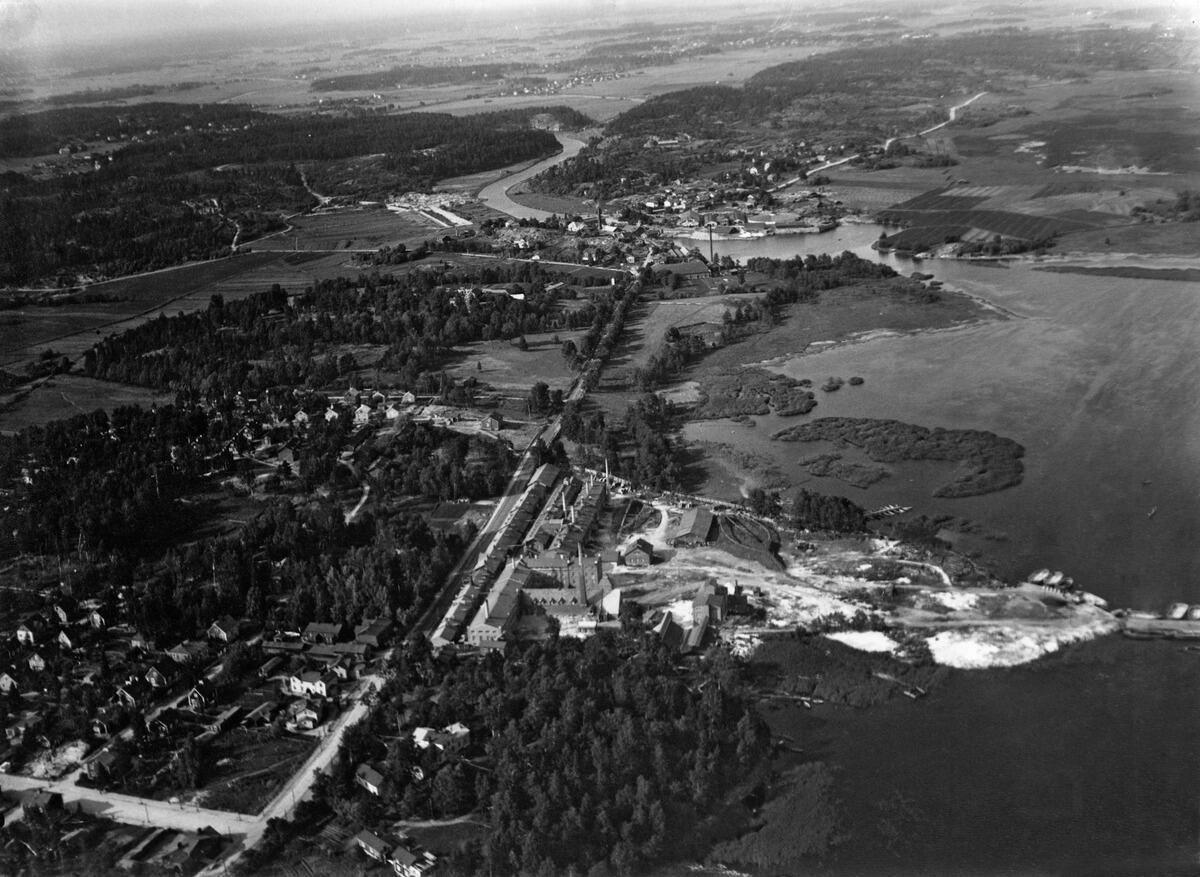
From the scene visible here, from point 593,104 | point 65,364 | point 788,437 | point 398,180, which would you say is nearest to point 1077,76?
point 593,104

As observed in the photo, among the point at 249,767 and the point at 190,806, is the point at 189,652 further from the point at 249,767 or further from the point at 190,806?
the point at 190,806

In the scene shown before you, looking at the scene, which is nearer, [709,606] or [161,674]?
[161,674]

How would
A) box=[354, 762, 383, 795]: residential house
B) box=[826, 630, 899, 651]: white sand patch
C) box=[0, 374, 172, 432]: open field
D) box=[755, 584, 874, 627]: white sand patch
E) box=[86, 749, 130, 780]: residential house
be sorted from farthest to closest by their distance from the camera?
1. box=[0, 374, 172, 432]: open field
2. box=[755, 584, 874, 627]: white sand patch
3. box=[826, 630, 899, 651]: white sand patch
4. box=[86, 749, 130, 780]: residential house
5. box=[354, 762, 383, 795]: residential house

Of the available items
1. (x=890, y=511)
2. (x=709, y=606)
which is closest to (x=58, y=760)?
(x=709, y=606)

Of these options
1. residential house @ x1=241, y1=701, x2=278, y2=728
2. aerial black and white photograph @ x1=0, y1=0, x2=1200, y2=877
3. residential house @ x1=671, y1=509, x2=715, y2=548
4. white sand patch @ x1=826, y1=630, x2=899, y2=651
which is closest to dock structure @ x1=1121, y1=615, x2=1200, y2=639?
aerial black and white photograph @ x1=0, y1=0, x2=1200, y2=877

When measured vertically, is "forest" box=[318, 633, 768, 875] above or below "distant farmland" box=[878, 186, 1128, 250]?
below

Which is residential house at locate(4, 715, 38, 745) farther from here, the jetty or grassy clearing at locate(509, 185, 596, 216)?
grassy clearing at locate(509, 185, 596, 216)

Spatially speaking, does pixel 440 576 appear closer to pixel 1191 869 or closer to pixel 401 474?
pixel 401 474
